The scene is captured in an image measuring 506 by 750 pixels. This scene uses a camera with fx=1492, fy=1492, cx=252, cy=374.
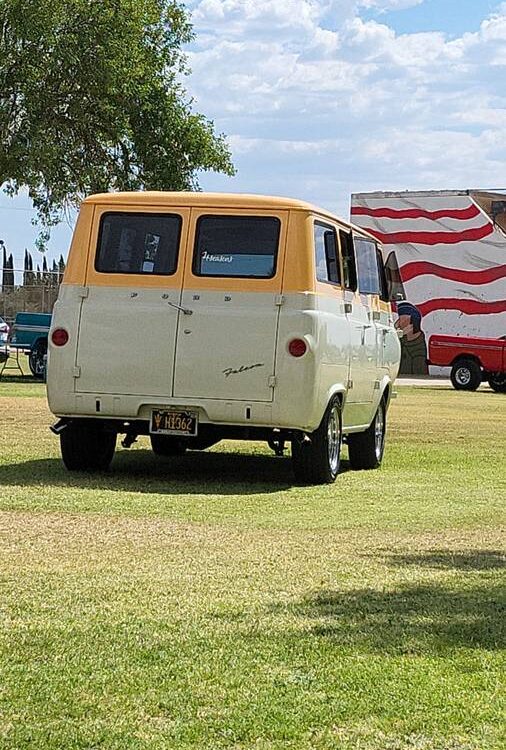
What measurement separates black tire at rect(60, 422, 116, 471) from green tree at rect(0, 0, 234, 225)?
63.2ft

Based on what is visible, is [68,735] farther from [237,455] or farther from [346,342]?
[237,455]

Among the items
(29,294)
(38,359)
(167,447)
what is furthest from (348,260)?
(29,294)

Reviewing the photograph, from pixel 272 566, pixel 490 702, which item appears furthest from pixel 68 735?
pixel 272 566

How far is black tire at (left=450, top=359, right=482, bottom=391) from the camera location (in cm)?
3656

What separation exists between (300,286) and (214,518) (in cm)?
282

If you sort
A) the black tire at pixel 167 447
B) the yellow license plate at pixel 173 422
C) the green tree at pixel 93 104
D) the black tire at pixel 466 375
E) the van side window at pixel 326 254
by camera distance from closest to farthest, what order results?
the yellow license plate at pixel 173 422 < the van side window at pixel 326 254 < the black tire at pixel 167 447 < the green tree at pixel 93 104 < the black tire at pixel 466 375

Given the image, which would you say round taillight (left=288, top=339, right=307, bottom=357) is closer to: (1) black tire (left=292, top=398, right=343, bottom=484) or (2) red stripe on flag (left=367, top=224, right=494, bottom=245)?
(1) black tire (left=292, top=398, right=343, bottom=484)

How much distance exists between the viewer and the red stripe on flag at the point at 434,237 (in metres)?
47.3

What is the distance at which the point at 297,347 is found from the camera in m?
12.6

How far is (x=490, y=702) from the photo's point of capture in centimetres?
555

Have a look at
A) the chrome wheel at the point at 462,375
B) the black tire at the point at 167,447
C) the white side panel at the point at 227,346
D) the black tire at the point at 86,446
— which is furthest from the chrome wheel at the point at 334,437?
the chrome wheel at the point at 462,375

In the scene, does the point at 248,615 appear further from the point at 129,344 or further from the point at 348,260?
the point at 348,260

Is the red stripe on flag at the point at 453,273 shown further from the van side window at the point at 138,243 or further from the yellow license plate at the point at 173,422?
the yellow license plate at the point at 173,422

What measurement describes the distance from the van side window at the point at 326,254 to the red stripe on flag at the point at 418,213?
112ft
